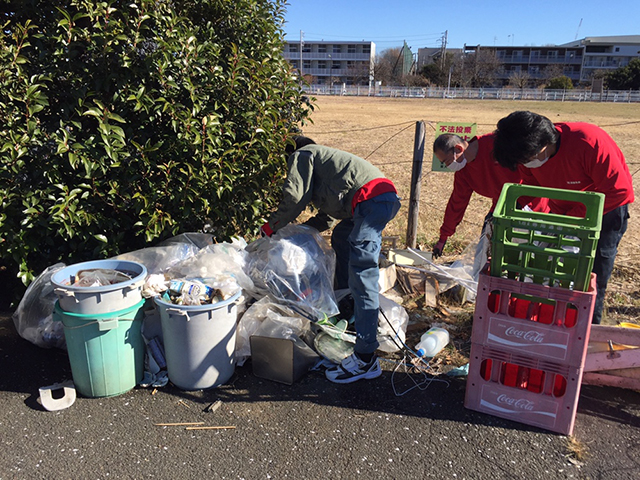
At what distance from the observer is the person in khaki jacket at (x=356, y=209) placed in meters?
3.23

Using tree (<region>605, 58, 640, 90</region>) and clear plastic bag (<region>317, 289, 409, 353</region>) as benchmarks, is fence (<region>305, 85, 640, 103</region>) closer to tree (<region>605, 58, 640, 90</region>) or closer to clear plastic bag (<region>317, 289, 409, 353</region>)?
tree (<region>605, 58, 640, 90</region>)

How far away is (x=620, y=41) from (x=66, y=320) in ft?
257

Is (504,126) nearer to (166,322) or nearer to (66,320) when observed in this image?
(166,322)

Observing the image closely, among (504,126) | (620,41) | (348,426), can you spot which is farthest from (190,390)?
(620,41)

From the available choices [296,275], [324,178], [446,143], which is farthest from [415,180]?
[296,275]

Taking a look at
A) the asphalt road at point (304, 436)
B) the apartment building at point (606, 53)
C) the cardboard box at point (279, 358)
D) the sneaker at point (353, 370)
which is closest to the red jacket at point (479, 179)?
the sneaker at point (353, 370)

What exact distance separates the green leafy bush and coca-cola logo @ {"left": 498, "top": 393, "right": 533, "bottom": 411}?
235 centimetres

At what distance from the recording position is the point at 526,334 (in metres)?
2.66

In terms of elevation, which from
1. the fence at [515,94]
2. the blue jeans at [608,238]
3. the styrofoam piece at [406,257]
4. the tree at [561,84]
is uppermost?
the tree at [561,84]

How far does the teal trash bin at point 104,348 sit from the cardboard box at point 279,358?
734 millimetres

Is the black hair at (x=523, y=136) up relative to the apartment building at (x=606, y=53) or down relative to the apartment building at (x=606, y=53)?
down

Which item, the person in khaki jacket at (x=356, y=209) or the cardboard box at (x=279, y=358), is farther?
the person in khaki jacket at (x=356, y=209)

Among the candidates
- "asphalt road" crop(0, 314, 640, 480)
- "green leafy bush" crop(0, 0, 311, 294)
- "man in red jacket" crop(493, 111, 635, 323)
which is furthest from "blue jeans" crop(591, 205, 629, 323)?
"green leafy bush" crop(0, 0, 311, 294)

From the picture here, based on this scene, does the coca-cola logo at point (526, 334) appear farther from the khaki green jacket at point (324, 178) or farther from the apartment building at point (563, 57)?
the apartment building at point (563, 57)
